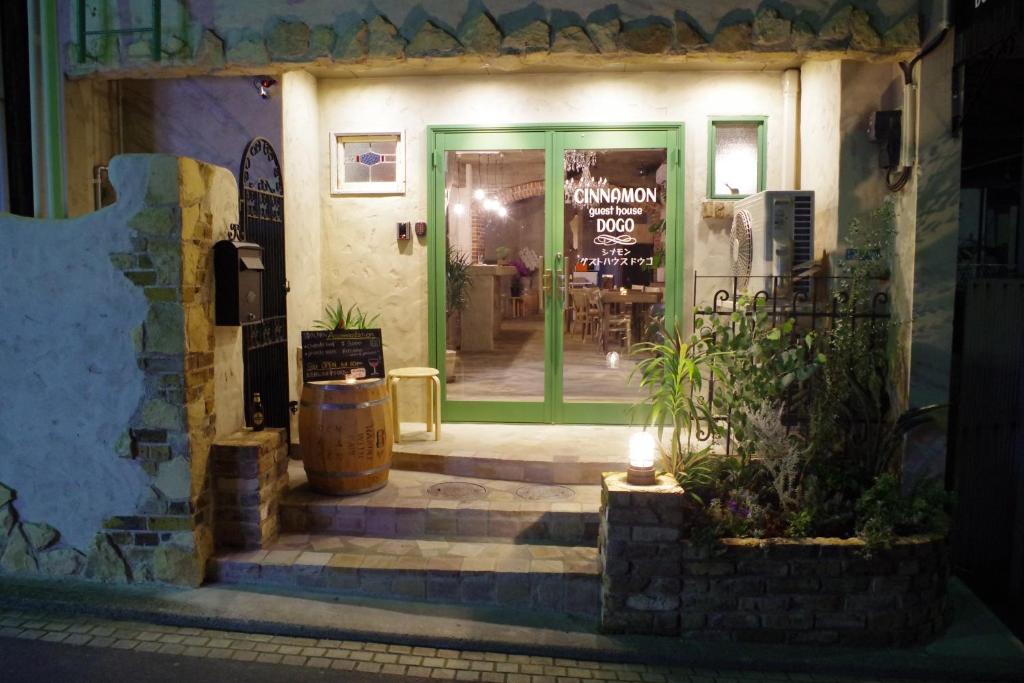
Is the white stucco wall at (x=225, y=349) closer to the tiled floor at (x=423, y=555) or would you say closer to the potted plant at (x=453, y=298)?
the tiled floor at (x=423, y=555)

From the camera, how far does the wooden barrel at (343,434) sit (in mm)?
4758

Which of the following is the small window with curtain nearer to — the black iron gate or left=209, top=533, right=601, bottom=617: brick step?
left=209, top=533, right=601, bottom=617: brick step

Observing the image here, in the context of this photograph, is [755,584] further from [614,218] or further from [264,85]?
[264,85]

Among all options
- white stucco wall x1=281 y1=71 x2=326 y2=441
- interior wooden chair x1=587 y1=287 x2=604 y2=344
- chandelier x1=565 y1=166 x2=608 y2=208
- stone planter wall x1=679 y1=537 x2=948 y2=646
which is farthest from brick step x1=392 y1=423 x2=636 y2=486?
chandelier x1=565 y1=166 x2=608 y2=208

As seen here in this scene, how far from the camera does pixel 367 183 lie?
635cm

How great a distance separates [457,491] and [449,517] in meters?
0.39

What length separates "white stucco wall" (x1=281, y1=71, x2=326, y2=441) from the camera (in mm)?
5766

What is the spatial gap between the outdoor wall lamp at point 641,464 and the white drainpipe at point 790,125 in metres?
3.00

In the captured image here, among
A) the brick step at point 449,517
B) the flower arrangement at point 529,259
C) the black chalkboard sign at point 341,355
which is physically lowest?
the brick step at point 449,517

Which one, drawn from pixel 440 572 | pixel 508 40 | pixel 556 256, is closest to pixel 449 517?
pixel 440 572

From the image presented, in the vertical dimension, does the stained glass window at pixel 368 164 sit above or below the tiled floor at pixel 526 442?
above

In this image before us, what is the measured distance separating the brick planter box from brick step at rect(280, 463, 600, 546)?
2.38 ft

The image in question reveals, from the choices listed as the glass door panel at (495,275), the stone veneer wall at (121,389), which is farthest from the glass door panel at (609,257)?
the stone veneer wall at (121,389)

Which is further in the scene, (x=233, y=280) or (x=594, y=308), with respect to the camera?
(x=594, y=308)
